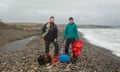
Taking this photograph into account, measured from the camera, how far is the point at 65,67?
48.0ft

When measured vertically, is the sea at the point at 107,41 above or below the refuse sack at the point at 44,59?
below

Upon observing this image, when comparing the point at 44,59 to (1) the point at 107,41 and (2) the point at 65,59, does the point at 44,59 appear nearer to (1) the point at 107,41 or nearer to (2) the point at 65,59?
(2) the point at 65,59

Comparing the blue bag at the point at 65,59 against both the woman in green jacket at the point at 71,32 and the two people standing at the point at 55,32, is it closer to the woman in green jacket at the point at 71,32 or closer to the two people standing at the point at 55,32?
the two people standing at the point at 55,32

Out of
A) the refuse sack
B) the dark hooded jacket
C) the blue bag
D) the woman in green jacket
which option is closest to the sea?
the woman in green jacket

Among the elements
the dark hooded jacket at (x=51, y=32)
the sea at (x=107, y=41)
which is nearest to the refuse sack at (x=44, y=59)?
the dark hooded jacket at (x=51, y=32)

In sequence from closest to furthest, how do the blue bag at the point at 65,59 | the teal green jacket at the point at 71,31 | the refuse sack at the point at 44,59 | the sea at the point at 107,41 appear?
1. the refuse sack at the point at 44,59
2. the blue bag at the point at 65,59
3. the teal green jacket at the point at 71,31
4. the sea at the point at 107,41

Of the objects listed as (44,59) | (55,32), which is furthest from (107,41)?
(44,59)

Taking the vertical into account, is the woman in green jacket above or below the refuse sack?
above

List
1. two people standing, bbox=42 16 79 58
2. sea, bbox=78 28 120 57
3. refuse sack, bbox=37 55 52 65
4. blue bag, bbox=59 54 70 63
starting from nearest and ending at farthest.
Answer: refuse sack, bbox=37 55 52 65, blue bag, bbox=59 54 70 63, two people standing, bbox=42 16 79 58, sea, bbox=78 28 120 57

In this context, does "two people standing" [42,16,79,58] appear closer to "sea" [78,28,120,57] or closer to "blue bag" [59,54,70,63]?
"blue bag" [59,54,70,63]

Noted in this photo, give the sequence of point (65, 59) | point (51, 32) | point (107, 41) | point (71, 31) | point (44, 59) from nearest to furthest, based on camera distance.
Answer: point (44, 59)
point (65, 59)
point (51, 32)
point (71, 31)
point (107, 41)

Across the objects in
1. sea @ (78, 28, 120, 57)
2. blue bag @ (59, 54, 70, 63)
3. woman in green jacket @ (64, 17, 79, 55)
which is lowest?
sea @ (78, 28, 120, 57)

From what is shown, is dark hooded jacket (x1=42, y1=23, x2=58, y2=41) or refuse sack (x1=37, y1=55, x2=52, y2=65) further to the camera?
dark hooded jacket (x1=42, y1=23, x2=58, y2=41)

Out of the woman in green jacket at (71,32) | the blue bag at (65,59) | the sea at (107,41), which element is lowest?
the sea at (107,41)
